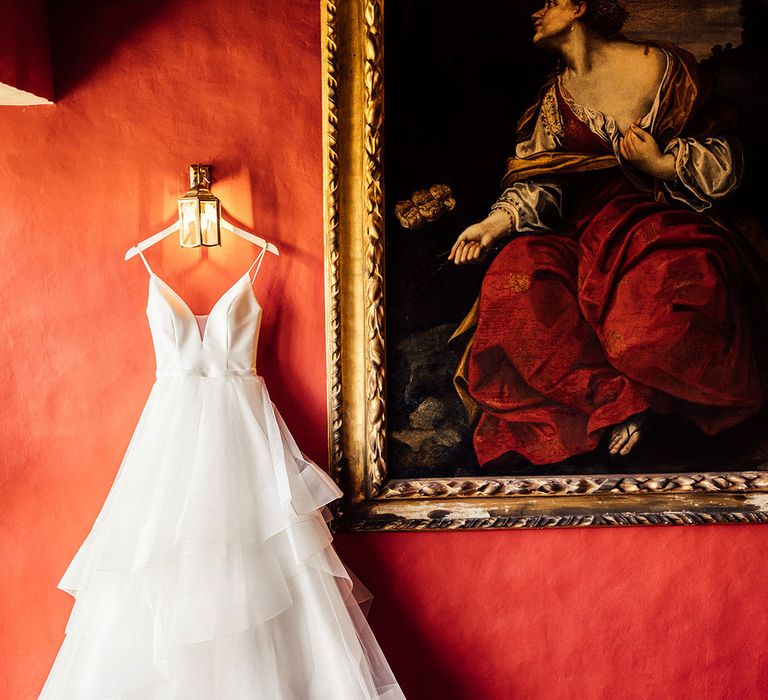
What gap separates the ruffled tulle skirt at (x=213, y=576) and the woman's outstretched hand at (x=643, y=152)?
1.33 metres

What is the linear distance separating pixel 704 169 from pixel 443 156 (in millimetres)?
814

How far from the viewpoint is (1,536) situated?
1798 millimetres

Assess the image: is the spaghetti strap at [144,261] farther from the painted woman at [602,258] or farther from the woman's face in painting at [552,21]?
the woman's face in painting at [552,21]

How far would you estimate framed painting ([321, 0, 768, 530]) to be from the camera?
6.23 feet

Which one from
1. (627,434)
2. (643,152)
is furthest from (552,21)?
(627,434)

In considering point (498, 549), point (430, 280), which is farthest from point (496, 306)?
point (498, 549)

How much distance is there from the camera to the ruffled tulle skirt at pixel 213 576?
1.51 meters

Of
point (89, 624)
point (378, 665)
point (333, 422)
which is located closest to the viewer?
point (89, 624)

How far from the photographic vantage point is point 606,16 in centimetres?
194

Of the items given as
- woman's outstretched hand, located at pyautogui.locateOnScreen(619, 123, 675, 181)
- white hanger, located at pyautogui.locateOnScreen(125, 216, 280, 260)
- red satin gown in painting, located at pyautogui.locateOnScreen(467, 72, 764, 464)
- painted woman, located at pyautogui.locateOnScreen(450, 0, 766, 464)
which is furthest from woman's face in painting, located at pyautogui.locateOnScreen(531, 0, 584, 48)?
white hanger, located at pyautogui.locateOnScreen(125, 216, 280, 260)

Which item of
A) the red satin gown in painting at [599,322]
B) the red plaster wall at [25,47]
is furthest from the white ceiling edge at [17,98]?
the red satin gown in painting at [599,322]

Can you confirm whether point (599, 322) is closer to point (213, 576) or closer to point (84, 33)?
point (213, 576)

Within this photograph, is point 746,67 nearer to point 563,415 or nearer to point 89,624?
point 563,415

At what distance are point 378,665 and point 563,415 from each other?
89cm
